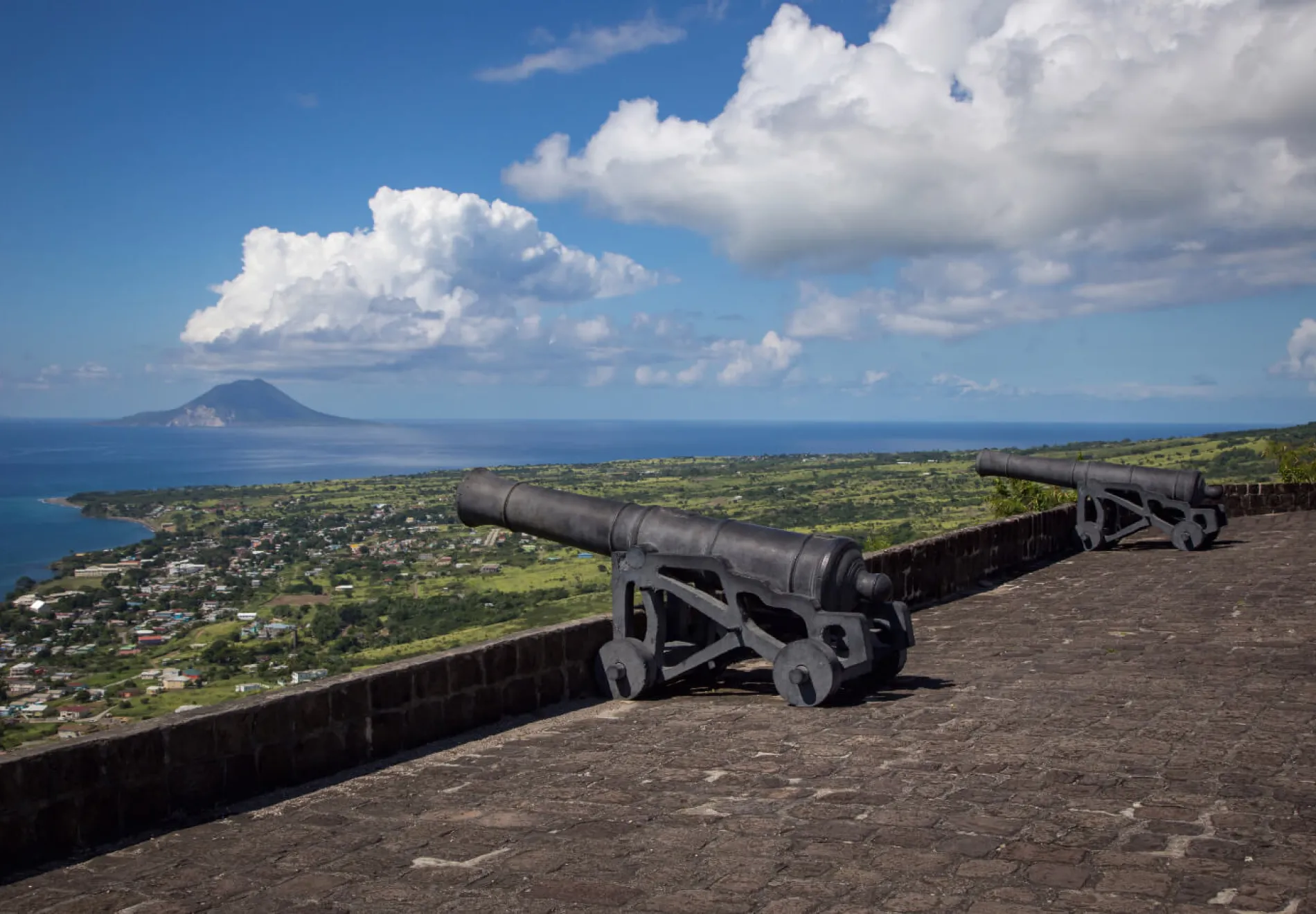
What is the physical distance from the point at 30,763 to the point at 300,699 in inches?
55.1

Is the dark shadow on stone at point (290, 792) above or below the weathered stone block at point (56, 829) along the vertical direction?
below

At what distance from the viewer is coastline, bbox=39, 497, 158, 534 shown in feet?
234

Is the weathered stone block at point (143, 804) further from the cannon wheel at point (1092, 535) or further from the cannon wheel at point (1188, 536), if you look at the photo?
the cannon wheel at point (1188, 536)

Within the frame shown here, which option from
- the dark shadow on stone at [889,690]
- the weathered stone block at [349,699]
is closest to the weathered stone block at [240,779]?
the weathered stone block at [349,699]

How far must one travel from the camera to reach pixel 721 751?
6.08 metres

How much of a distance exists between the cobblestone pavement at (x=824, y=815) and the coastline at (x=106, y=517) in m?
65.6

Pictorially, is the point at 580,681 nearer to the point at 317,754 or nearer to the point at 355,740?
the point at 355,740

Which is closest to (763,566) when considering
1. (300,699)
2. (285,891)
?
(300,699)

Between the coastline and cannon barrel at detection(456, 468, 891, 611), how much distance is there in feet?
208

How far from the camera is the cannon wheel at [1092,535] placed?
51.8 ft

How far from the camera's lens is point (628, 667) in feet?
24.7

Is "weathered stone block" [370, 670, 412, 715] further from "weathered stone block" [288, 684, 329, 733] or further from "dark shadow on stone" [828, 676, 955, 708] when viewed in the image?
"dark shadow on stone" [828, 676, 955, 708]

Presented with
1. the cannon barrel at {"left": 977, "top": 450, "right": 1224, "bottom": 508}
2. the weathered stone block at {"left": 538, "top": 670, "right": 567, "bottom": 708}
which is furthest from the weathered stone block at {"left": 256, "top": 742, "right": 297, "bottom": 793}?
the cannon barrel at {"left": 977, "top": 450, "right": 1224, "bottom": 508}

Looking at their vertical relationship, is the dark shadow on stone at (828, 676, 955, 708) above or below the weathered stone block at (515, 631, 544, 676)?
below
